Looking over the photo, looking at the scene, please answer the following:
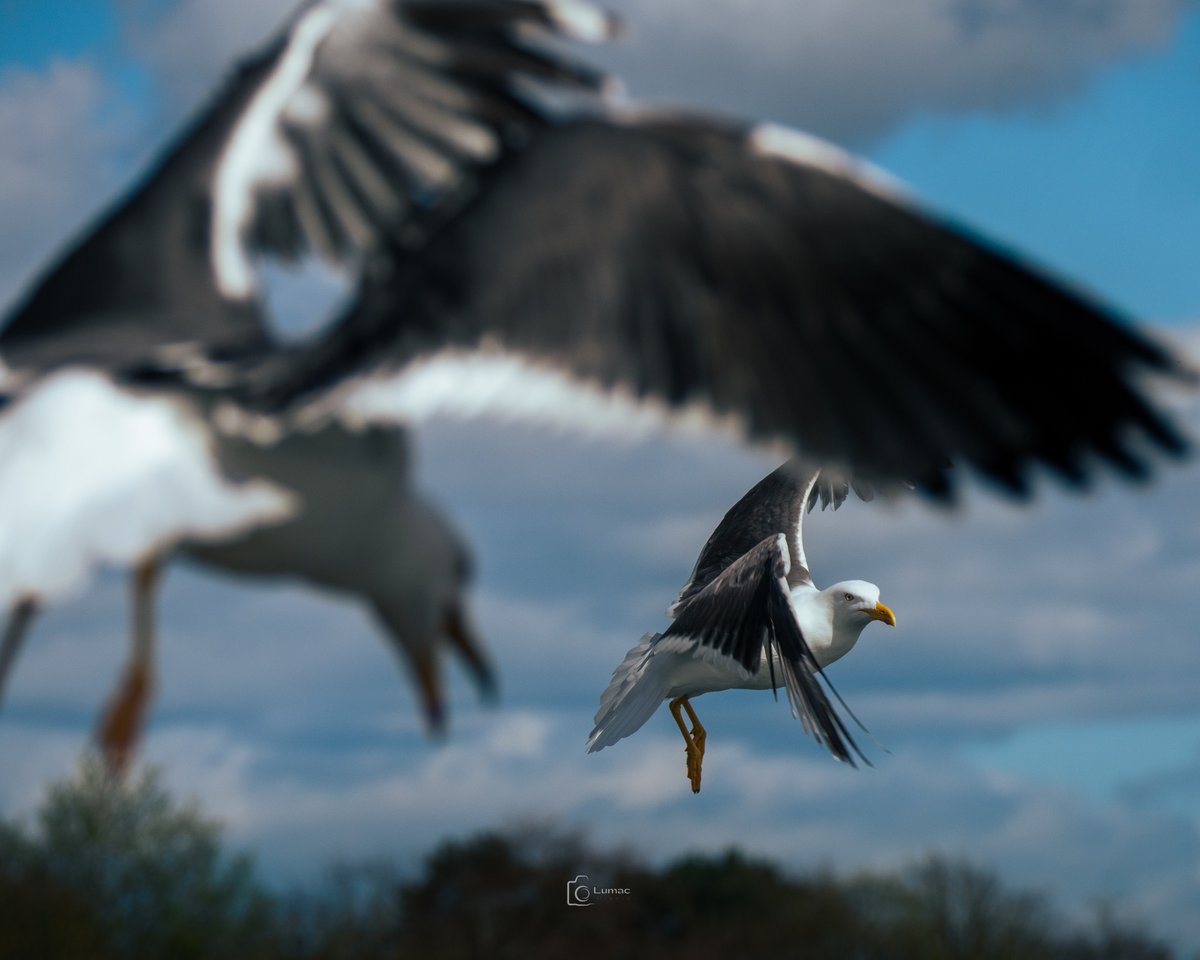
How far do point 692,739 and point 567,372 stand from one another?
2.13 ft

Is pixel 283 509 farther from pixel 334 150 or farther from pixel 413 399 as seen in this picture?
pixel 334 150

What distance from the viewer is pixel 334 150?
365cm

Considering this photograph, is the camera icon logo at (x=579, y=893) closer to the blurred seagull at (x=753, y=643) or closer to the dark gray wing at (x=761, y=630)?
the blurred seagull at (x=753, y=643)

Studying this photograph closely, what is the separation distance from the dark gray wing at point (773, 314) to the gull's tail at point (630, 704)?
Result: 25.3 inches

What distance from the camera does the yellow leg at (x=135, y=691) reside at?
6.52 feet

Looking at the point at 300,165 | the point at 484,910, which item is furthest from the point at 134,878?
the point at 300,165

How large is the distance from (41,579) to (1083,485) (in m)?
1.52

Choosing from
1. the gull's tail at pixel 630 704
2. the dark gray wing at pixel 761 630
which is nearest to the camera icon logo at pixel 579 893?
the gull's tail at pixel 630 704

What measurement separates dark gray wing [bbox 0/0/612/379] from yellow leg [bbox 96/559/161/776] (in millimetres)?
520

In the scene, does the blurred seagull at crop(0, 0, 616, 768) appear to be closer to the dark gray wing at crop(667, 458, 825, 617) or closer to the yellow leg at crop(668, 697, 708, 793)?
the yellow leg at crop(668, 697, 708, 793)


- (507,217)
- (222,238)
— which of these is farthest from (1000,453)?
(222,238)

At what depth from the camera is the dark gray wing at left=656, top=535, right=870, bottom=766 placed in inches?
94.7

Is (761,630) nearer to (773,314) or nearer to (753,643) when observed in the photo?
(753,643)

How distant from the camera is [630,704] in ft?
8.35
